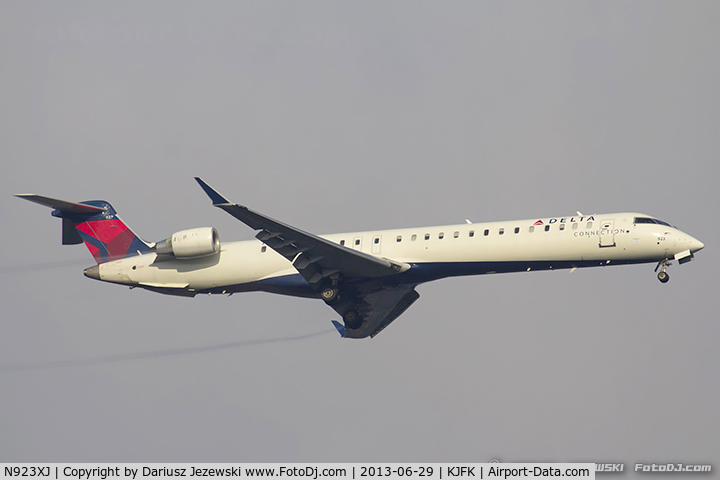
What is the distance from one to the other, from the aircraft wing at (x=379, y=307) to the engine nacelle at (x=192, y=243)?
196 inches

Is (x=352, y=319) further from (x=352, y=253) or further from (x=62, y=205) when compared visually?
(x=62, y=205)

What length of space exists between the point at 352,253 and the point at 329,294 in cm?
239

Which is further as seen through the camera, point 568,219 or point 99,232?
point 99,232

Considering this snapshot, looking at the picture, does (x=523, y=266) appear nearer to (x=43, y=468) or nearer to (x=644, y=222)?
(x=644, y=222)

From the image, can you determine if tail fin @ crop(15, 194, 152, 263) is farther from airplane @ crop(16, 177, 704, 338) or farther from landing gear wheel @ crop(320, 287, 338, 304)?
landing gear wheel @ crop(320, 287, 338, 304)

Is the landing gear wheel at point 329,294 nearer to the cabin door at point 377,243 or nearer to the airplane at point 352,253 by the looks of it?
the airplane at point 352,253

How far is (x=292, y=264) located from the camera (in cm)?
3144

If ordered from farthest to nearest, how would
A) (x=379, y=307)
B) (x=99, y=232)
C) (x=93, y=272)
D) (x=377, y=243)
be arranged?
(x=379, y=307)
(x=99, y=232)
(x=93, y=272)
(x=377, y=243)

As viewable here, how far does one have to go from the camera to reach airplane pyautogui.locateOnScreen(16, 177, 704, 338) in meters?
29.2

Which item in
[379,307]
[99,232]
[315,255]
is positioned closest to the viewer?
[315,255]

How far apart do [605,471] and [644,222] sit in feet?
25.6

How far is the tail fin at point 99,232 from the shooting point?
3391 cm

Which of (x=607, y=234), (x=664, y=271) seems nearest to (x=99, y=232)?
(x=607, y=234)

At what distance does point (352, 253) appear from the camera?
97.9ft
